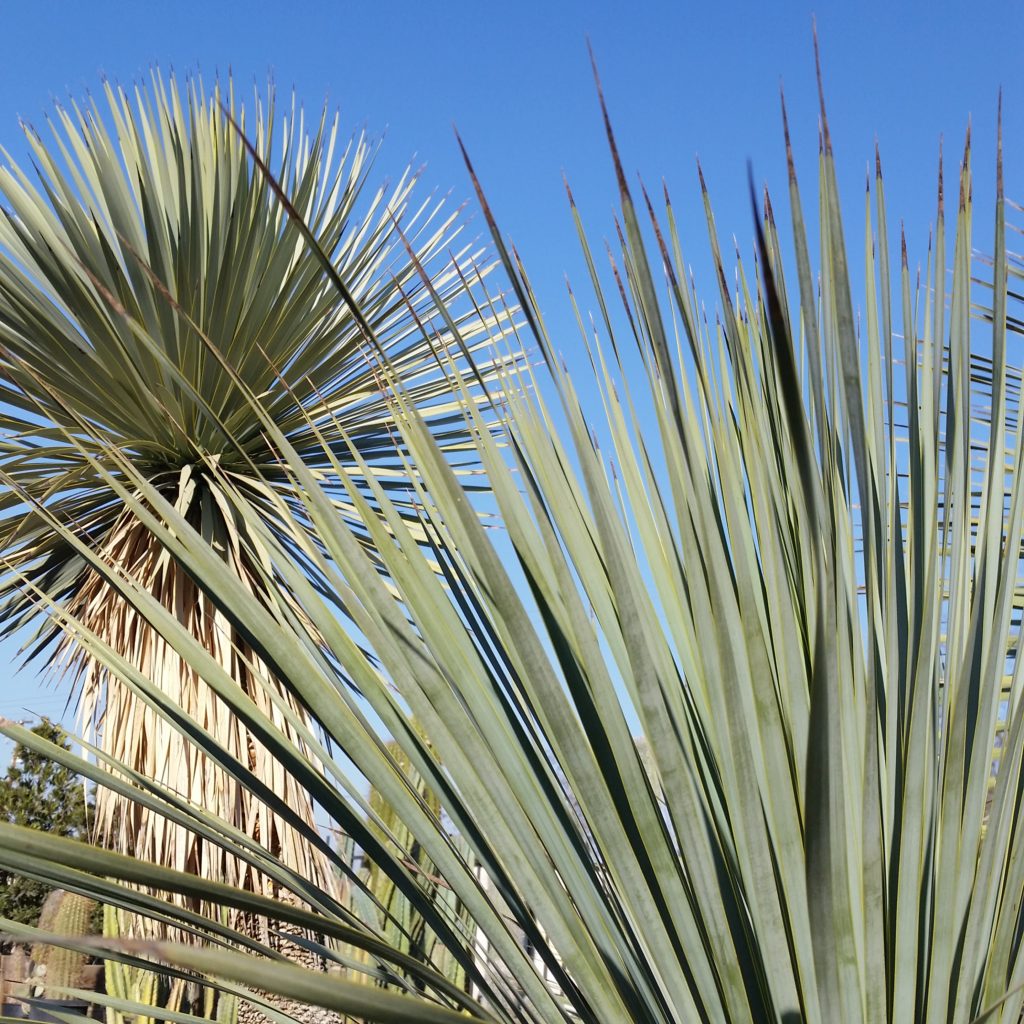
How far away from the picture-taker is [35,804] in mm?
12633

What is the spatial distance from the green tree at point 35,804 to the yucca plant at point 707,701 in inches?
489

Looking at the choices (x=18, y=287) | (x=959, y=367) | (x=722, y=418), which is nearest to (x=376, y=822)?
(x=722, y=418)

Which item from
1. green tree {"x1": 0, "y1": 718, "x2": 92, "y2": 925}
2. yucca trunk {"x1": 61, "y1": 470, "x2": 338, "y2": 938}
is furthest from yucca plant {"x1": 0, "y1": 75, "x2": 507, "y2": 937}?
green tree {"x1": 0, "y1": 718, "x2": 92, "y2": 925}

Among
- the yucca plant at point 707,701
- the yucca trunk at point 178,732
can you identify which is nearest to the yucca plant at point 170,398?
the yucca trunk at point 178,732

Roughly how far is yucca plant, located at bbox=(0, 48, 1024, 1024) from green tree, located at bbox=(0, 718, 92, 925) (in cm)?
1242

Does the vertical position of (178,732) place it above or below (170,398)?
below

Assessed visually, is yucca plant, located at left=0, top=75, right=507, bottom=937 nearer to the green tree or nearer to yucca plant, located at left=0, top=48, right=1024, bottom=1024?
yucca plant, located at left=0, top=48, right=1024, bottom=1024

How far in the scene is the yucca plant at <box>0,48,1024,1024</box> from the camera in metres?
1.01

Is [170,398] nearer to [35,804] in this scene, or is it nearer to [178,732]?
[178,732]

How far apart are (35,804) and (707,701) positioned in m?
13.5

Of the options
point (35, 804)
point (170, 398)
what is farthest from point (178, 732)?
point (35, 804)

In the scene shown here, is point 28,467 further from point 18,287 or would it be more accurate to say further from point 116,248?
point 116,248

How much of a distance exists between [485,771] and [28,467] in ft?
11.5

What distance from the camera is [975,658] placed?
1.14 metres
